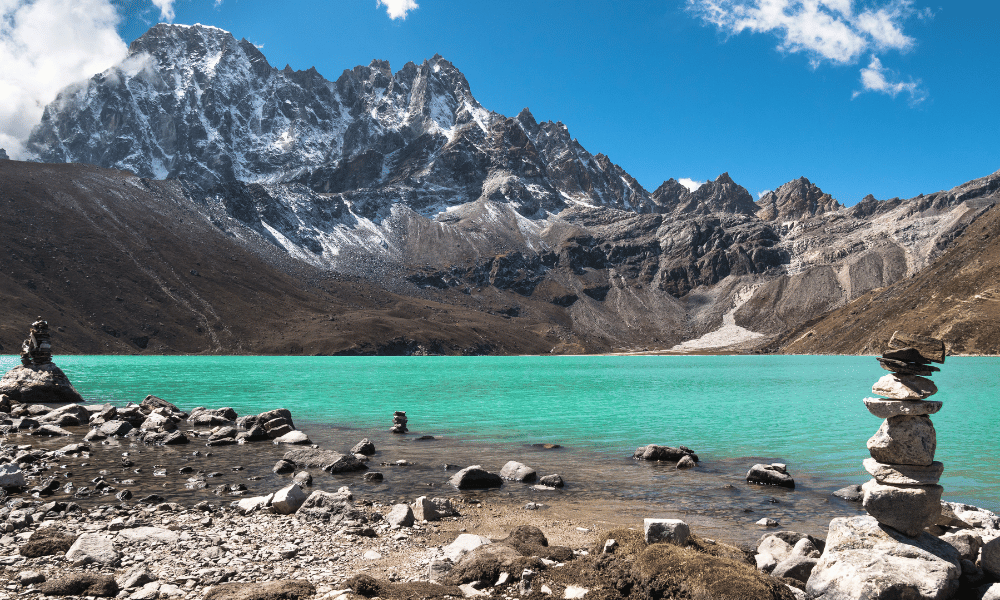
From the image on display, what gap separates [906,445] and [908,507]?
1.25m

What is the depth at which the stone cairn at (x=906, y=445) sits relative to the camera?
37.3 ft

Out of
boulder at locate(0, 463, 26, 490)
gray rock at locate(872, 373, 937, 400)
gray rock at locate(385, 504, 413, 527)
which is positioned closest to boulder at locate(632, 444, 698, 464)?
gray rock at locate(385, 504, 413, 527)

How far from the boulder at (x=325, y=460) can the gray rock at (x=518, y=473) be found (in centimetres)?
621

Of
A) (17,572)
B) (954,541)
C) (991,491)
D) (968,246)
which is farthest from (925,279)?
(17,572)

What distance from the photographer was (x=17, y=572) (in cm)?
1142

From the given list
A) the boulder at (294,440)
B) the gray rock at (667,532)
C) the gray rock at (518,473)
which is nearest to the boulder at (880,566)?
the gray rock at (667,532)

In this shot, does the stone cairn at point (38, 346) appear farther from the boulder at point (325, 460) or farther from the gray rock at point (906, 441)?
the gray rock at point (906, 441)

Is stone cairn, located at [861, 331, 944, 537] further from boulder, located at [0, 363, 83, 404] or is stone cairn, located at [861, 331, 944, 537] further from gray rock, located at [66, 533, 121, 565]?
boulder, located at [0, 363, 83, 404]

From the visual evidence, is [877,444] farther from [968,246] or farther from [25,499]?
[968,246]

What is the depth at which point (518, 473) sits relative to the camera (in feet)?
76.6

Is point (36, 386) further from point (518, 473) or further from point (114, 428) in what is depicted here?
point (518, 473)

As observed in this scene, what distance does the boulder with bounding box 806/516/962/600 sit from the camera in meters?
9.96

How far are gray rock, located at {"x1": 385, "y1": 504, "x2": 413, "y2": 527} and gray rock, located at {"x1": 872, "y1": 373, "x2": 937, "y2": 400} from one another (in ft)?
39.7

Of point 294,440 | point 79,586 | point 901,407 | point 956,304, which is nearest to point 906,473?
point 901,407
